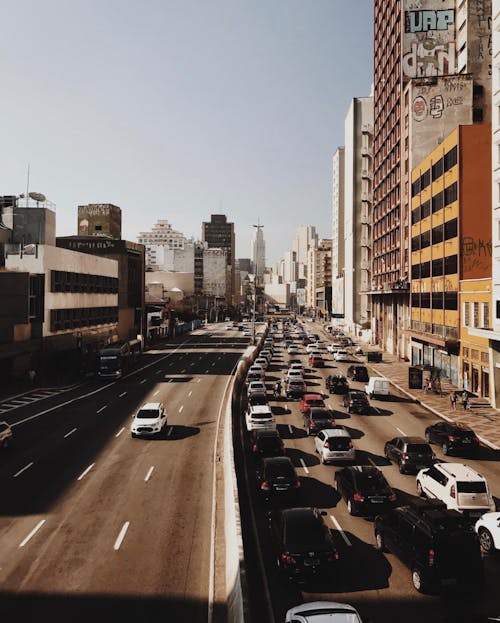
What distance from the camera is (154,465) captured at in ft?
86.4

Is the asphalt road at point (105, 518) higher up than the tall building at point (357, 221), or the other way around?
the tall building at point (357, 221)

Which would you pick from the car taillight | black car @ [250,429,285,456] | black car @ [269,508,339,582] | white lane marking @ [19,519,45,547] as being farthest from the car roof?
white lane marking @ [19,519,45,547]

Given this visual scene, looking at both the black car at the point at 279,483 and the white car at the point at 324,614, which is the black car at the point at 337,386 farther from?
the white car at the point at 324,614

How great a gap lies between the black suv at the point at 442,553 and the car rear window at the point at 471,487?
4.20 meters

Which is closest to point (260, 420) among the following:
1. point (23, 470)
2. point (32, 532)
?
point (23, 470)

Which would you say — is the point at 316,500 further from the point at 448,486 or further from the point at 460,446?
the point at 460,446

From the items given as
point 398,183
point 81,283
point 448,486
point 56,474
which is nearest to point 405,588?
point 448,486

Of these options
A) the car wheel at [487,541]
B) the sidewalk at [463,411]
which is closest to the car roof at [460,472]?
the car wheel at [487,541]

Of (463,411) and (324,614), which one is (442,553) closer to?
(324,614)

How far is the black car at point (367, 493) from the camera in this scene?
63.8 feet

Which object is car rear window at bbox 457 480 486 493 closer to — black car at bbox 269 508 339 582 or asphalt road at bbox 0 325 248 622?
black car at bbox 269 508 339 582

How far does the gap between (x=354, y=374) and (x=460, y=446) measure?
95.1ft

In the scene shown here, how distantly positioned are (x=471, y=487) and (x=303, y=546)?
306 inches

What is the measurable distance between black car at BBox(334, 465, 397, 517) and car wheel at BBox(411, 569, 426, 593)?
468 cm
